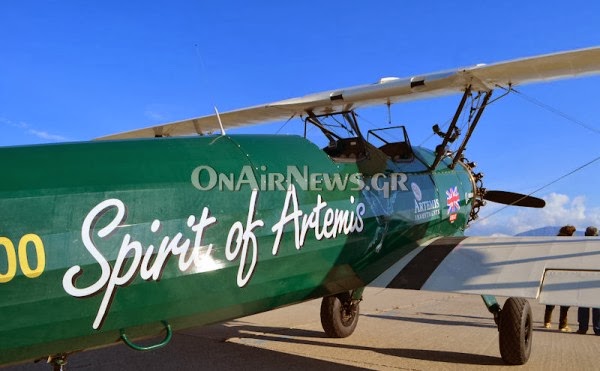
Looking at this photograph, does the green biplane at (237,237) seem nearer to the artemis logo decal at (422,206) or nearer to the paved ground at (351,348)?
the artemis logo decal at (422,206)

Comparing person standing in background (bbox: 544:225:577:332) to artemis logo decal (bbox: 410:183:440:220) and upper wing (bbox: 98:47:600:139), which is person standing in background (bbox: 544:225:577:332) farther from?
artemis logo decal (bbox: 410:183:440:220)

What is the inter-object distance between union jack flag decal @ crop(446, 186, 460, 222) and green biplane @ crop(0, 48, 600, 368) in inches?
21.4

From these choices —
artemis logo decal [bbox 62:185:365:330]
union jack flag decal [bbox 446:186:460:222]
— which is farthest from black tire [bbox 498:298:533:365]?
artemis logo decal [bbox 62:185:365:330]

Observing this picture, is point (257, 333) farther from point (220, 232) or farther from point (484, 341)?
point (220, 232)

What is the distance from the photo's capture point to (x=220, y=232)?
10.7 feet

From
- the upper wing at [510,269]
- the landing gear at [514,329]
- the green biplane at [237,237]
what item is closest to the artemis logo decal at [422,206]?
the green biplane at [237,237]

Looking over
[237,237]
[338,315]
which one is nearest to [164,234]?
[237,237]

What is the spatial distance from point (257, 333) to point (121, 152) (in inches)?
183

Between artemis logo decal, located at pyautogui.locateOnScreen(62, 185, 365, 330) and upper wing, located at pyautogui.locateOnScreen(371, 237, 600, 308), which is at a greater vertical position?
artemis logo decal, located at pyautogui.locateOnScreen(62, 185, 365, 330)

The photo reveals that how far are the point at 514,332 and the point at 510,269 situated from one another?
114cm

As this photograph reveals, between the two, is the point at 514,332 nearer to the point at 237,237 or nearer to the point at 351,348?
the point at 351,348

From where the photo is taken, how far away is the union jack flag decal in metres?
6.74

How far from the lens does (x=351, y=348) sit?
622cm

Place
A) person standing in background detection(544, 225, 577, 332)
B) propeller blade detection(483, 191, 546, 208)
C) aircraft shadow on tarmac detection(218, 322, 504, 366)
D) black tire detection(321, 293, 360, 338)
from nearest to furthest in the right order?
aircraft shadow on tarmac detection(218, 322, 504, 366) → black tire detection(321, 293, 360, 338) → person standing in background detection(544, 225, 577, 332) → propeller blade detection(483, 191, 546, 208)
